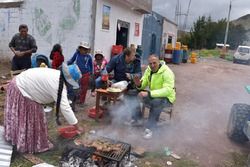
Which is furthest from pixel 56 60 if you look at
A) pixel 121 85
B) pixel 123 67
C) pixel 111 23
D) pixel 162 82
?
pixel 111 23

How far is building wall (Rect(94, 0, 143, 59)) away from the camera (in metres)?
9.98

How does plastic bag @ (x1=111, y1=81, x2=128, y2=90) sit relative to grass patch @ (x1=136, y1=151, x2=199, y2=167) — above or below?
above

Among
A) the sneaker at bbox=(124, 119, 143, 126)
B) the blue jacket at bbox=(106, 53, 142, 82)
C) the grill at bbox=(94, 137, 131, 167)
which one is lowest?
the sneaker at bbox=(124, 119, 143, 126)

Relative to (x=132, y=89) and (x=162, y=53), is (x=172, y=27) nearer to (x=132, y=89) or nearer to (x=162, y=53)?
(x=162, y=53)

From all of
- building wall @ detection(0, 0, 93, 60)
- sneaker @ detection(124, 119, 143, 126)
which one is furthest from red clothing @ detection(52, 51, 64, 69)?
sneaker @ detection(124, 119, 143, 126)

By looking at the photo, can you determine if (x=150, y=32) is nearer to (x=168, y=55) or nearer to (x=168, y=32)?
(x=168, y=55)

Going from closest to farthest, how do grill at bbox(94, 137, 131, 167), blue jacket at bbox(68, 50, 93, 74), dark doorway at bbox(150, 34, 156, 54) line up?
grill at bbox(94, 137, 131, 167) → blue jacket at bbox(68, 50, 93, 74) → dark doorway at bbox(150, 34, 156, 54)

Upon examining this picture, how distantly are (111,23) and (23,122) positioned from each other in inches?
310

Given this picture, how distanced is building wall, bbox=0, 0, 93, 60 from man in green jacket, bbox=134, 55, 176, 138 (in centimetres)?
484

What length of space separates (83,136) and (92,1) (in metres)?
6.14

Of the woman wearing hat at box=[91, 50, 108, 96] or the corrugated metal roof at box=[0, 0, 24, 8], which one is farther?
the corrugated metal roof at box=[0, 0, 24, 8]

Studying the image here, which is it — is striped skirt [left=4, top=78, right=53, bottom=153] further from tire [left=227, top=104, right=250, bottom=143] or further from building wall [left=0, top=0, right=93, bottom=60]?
building wall [left=0, top=0, right=93, bottom=60]

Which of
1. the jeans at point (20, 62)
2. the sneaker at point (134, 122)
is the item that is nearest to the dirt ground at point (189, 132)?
the sneaker at point (134, 122)

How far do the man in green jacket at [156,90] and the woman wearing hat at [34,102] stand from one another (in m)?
1.83
